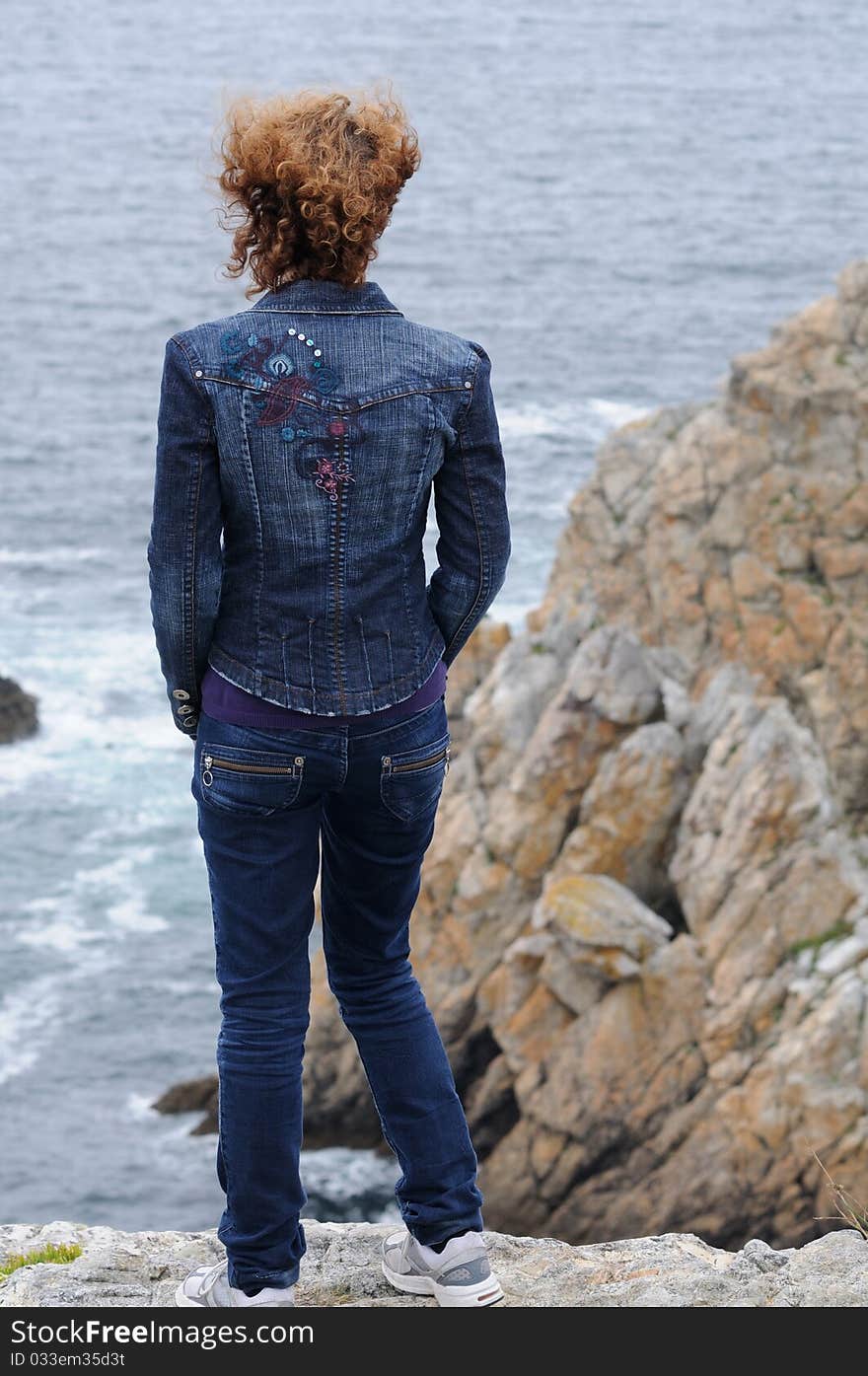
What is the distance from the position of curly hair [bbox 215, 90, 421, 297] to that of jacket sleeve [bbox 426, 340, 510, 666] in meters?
0.59

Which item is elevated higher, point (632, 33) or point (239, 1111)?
point (239, 1111)

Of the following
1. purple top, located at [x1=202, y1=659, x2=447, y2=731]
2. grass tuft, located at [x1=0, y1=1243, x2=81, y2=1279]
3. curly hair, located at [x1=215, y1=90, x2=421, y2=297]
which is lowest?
grass tuft, located at [x1=0, y1=1243, x2=81, y2=1279]

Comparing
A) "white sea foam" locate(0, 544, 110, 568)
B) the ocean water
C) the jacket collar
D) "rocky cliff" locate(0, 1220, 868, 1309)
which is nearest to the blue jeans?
"rocky cliff" locate(0, 1220, 868, 1309)

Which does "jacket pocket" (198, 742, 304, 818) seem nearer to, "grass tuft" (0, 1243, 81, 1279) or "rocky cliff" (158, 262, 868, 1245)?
"grass tuft" (0, 1243, 81, 1279)

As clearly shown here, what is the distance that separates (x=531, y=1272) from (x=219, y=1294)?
1.51 metres

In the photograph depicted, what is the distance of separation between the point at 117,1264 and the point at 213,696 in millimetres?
2830

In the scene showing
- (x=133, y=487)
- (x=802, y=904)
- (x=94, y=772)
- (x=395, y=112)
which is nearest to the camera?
(x=395, y=112)

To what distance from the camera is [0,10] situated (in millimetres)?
146875

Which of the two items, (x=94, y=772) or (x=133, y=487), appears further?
(x=133, y=487)

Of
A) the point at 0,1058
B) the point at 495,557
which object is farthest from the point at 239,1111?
the point at 0,1058

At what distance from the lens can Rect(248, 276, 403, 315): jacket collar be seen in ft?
17.3

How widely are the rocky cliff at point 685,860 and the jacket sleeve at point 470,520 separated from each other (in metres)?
16.2

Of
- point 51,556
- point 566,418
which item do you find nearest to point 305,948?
point 51,556

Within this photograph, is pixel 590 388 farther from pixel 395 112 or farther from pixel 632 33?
pixel 632 33
